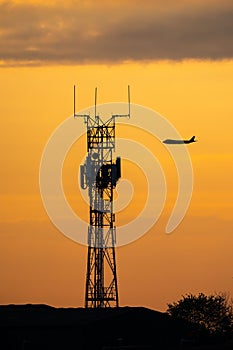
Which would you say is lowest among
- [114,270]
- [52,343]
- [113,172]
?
[52,343]

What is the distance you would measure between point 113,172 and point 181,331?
18.8m

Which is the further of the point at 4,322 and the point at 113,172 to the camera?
the point at 113,172

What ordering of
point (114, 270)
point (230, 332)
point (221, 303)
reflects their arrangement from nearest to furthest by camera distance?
point (114, 270) → point (230, 332) → point (221, 303)

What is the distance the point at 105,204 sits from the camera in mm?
111562

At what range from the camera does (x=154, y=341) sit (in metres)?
94.7

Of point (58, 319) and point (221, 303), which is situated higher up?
point (221, 303)

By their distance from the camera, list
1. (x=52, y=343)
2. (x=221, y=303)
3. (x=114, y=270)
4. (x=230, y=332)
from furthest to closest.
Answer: (x=221, y=303), (x=230, y=332), (x=114, y=270), (x=52, y=343)

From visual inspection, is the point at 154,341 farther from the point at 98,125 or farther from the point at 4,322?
the point at 98,125

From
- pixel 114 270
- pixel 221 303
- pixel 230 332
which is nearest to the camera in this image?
pixel 114 270

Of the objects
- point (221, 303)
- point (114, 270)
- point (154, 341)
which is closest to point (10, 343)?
point (154, 341)

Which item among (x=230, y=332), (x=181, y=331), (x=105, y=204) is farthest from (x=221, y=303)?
(x=181, y=331)

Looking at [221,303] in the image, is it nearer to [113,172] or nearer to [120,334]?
[113,172]

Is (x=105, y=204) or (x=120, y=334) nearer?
(x=120, y=334)

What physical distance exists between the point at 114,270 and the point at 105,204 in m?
5.45
